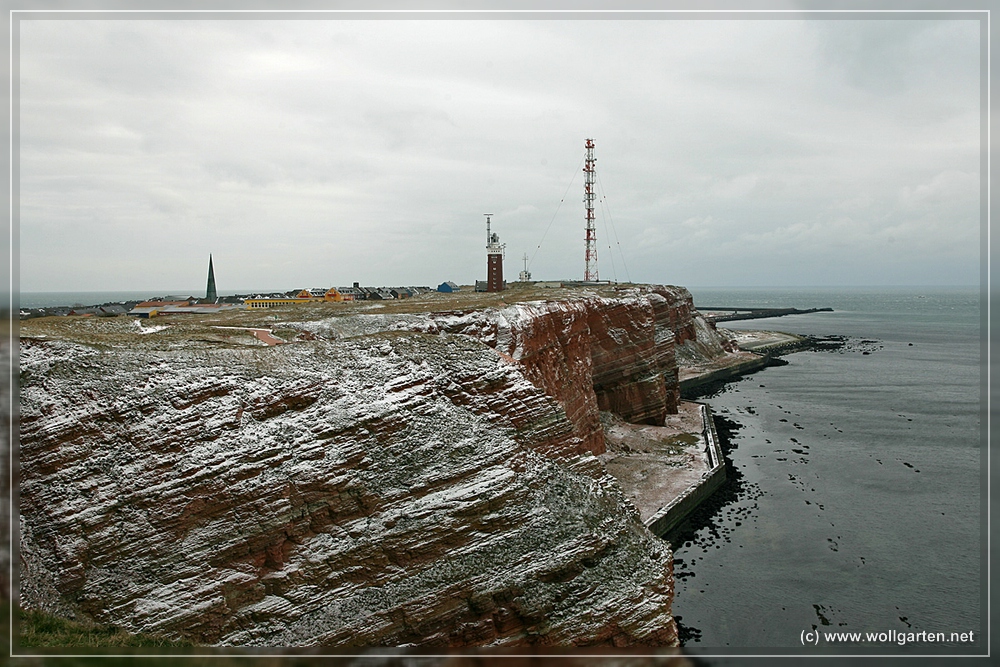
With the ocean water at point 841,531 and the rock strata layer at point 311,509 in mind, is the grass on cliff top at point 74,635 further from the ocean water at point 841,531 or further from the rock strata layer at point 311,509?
the ocean water at point 841,531

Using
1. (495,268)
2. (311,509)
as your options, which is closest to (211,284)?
(495,268)

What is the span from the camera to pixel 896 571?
27.3 metres

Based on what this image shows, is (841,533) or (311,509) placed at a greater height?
(311,509)

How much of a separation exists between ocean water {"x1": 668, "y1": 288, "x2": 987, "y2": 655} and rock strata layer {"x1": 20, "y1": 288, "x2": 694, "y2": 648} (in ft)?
27.3

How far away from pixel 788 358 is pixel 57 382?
106857 mm

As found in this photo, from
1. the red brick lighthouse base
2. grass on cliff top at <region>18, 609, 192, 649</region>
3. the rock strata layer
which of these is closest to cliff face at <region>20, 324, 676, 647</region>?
the rock strata layer

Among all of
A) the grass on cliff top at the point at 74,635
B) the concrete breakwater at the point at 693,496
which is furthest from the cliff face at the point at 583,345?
the grass on cliff top at the point at 74,635

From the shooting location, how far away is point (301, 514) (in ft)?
57.0

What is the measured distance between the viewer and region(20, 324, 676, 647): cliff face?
15.6 metres

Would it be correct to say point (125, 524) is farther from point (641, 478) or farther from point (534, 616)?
point (641, 478)

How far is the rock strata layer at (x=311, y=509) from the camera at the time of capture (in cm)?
1562

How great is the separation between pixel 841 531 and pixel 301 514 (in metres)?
29.3

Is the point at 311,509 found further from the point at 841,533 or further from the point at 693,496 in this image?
the point at 841,533

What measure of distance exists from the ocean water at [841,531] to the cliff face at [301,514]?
7962 mm
